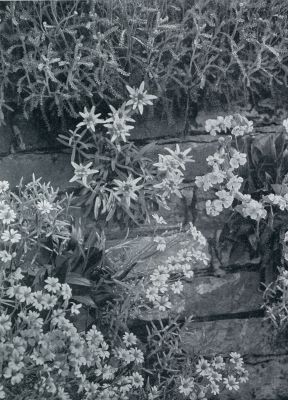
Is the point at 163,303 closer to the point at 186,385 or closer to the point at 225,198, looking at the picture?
the point at 186,385

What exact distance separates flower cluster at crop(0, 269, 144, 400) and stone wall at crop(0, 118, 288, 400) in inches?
18.7

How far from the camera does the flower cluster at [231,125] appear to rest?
269 cm

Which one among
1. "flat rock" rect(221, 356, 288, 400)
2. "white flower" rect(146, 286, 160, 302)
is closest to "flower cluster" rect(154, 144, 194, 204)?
"white flower" rect(146, 286, 160, 302)

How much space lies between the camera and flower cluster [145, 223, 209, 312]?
101 inches

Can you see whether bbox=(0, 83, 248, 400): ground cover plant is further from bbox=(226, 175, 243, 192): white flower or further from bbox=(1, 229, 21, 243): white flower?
bbox=(226, 175, 243, 192): white flower

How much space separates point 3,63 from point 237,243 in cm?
123

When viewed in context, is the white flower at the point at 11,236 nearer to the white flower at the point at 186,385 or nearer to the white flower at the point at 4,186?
the white flower at the point at 4,186

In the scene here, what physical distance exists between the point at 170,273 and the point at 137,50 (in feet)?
3.06

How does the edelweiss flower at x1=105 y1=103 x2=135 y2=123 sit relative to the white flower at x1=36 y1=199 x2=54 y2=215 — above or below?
above

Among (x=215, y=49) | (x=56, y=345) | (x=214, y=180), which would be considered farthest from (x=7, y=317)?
(x=215, y=49)

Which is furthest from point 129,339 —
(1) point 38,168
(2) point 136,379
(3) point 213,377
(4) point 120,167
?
(1) point 38,168

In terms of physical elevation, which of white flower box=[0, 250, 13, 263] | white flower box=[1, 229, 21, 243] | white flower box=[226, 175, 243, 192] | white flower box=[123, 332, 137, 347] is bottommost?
white flower box=[123, 332, 137, 347]

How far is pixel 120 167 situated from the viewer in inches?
111

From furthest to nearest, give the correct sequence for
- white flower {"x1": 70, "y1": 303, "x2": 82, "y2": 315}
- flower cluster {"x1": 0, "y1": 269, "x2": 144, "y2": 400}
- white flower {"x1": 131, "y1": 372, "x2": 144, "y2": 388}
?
white flower {"x1": 131, "y1": 372, "x2": 144, "y2": 388} → white flower {"x1": 70, "y1": 303, "x2": 82, "y2": 315} → flower cluster {"x1": 0, "y1": 269, "x2": 144, "y2": 400}
